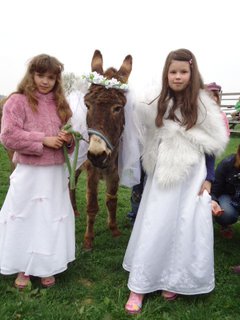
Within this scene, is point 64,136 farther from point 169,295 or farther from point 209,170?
point 169,295

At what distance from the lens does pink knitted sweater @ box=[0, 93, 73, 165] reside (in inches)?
113

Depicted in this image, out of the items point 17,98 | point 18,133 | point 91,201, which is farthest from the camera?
point 91,201

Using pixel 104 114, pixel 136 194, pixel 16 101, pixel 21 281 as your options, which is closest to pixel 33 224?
pixel 21 281

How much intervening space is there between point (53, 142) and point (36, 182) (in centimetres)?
39

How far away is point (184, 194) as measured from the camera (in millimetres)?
2920

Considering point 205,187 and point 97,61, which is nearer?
point 205,187

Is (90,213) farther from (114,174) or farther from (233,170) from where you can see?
(233,170)

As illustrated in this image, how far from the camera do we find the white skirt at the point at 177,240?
286cm

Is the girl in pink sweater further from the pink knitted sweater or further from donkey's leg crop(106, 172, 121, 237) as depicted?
donkey's leg crop(106, 172, 121, 237)

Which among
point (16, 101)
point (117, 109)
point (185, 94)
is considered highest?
point (185, 94)

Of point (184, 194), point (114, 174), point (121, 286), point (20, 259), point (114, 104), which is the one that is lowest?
point (121, 286)

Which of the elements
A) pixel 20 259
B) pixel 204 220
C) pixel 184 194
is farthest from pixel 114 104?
pixel 20 259

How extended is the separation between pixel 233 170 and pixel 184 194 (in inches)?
58.4

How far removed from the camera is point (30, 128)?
300 centimetres
